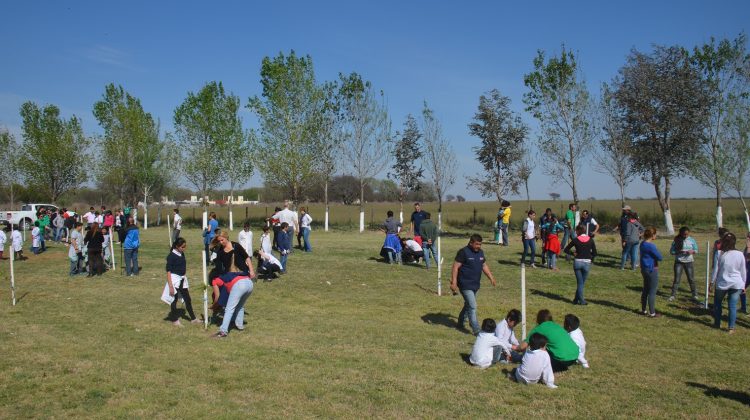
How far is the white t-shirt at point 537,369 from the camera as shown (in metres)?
7.44

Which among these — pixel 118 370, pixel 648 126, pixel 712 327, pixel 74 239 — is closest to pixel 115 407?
pixel 118 370

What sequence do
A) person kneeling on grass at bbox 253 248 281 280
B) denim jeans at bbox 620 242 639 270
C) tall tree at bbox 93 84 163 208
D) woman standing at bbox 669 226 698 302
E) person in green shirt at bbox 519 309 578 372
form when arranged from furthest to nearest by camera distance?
tall tree at bbox 93 84 163 208
denim jeans at bbox 620 242 639 270
person kneeling on grass at bbox 253 248 281 280
woman standing at bbox 669 226 698 302
person in green shirt at bbox 519 309 578 372

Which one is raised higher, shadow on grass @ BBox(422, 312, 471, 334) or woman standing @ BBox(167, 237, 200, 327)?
woman standing @ BBox(167, 237, 200, 327)

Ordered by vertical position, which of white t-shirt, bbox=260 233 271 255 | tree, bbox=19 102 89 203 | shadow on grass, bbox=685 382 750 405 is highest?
tree, bbox=19 102 89 203

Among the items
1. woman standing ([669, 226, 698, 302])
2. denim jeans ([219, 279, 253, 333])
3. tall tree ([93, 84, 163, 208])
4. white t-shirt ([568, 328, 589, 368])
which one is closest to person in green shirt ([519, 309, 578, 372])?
white t-shirt ([568, 328, 589, 368])

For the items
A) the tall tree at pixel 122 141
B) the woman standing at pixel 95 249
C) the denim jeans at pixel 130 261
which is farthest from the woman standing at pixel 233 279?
the tall tree at pixel 122 141

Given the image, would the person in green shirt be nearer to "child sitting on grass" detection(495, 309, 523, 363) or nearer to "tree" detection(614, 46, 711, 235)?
"child sitting on grass" detection(495, 309, 523, 363)

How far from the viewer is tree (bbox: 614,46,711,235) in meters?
29.8

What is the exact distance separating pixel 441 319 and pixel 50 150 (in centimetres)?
4206

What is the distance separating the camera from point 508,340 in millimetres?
8781

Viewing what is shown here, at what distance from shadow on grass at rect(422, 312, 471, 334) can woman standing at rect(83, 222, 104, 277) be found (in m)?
9.52

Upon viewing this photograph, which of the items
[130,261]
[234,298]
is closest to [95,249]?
[130,261]

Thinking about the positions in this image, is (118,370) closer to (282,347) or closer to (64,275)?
(282,347)

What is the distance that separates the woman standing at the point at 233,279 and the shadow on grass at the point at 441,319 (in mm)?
3597
